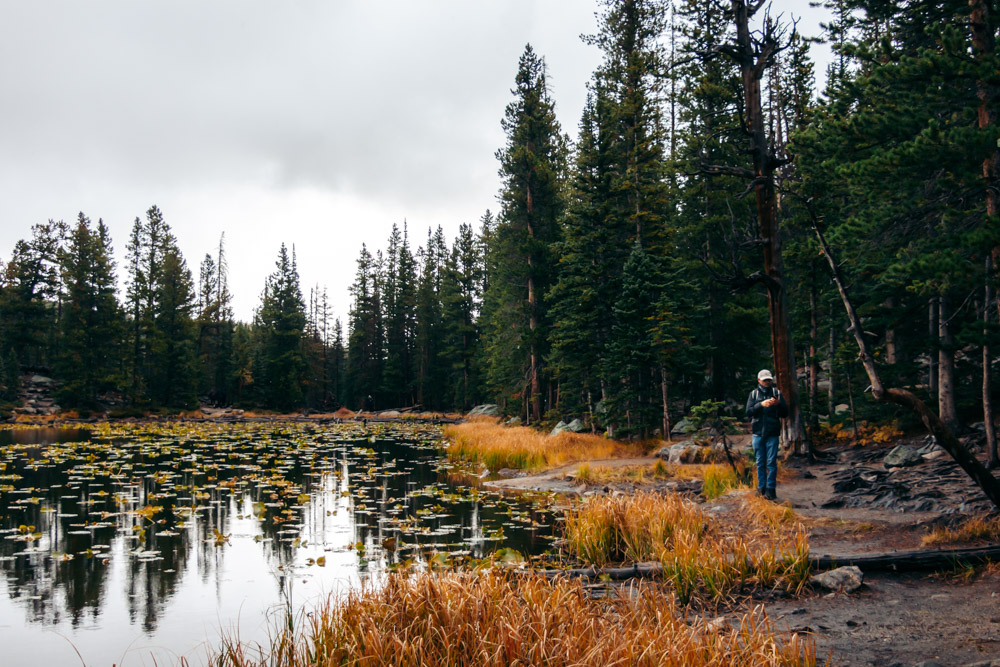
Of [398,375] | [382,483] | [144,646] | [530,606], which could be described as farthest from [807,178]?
[398,375]

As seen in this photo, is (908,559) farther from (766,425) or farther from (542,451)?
(542,451)

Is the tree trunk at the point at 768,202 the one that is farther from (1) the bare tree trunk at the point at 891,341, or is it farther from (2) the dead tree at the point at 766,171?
(1) the bare tree trunk at the point at 891,341

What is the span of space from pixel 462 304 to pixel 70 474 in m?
44.5

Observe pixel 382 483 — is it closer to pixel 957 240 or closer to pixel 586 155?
pixel 957 240

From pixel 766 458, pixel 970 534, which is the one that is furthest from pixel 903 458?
pixel 970 534

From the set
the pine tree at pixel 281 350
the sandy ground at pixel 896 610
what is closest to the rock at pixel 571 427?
the sandy ground at pixel 896 610

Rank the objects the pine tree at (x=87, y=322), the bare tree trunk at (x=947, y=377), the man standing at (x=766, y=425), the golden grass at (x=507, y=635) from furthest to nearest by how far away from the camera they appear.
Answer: the pine tree at (x=87, y=322), the bare tree trunk at (x=947, y=377), the man standing at (x=766, y=425), the golden grass at (x=507, y=635)

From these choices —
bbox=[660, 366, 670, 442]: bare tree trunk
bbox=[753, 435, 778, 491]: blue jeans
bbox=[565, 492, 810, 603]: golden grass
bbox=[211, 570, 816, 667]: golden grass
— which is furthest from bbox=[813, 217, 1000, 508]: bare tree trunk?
bbox=[660, 366, 670, 442]: bare tree trunk

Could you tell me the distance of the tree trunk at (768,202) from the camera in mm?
13742

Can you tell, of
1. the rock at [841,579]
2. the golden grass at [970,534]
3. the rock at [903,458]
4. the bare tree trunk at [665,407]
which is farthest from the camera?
the bare tree trunk at [665,407]

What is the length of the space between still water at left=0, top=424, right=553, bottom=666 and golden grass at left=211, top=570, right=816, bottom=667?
759mm

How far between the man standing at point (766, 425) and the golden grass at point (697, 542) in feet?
1.26

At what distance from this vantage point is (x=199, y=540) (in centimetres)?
1019

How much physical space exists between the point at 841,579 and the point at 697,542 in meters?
1.49
